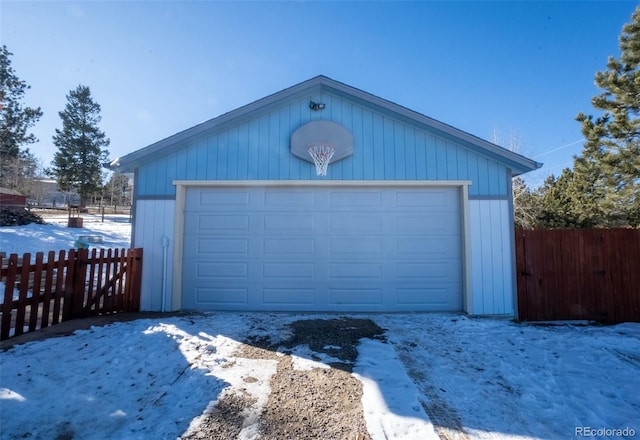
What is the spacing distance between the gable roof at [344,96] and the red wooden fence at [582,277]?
1702 mm

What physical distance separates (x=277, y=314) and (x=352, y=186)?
2.90 m

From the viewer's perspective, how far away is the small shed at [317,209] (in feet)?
19.7

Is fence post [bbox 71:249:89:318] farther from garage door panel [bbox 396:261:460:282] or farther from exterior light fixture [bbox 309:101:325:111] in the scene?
garage door panel [bbox 396:261:460:282]

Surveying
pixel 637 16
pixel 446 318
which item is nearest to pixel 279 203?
pixel 446 318

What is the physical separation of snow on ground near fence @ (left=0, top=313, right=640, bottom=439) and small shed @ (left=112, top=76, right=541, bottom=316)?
51.4 inches

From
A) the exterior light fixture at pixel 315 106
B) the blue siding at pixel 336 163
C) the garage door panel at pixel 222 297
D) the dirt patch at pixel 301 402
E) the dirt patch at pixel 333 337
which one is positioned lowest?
the dirt patch at pixel 301 402

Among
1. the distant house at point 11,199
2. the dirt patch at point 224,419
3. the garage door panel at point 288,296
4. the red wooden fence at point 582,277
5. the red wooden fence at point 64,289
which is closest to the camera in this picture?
the dirt patch at point 224,419

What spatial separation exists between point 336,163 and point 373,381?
408cm

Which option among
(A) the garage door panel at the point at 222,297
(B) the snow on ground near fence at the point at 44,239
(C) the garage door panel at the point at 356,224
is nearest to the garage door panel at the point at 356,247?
(C) the garage door panel at the point at 356,224

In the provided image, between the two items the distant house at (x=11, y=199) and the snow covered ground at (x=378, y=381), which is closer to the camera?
the snow covered ground at (x=378, y=381)

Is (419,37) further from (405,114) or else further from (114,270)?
(114,270)

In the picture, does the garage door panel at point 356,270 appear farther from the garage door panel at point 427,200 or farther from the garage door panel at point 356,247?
the garage door panel at point 427,200

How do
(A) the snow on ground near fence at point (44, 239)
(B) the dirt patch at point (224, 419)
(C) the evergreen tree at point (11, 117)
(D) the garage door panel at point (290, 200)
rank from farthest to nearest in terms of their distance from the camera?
1. (C) the evergreen tree at point (11, 117)
2. (A) the snow on ground near fence at point (44, 239)
3. (D) the garage door panel at point (290, 200)
4. (B) the dirt patch at point (224, 419)

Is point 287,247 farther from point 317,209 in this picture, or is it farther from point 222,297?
point 222,297
